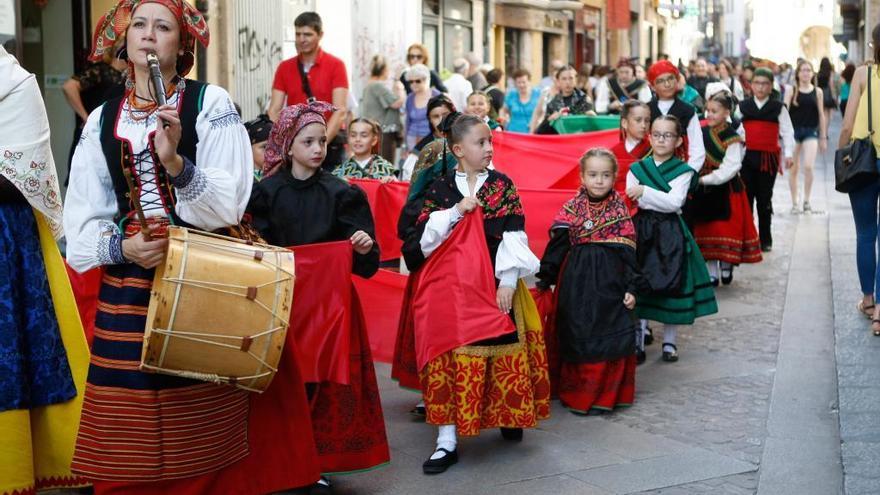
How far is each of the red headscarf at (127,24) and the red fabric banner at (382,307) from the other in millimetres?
3207

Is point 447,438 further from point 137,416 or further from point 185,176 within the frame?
point 185,176

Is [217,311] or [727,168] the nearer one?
[217,311]

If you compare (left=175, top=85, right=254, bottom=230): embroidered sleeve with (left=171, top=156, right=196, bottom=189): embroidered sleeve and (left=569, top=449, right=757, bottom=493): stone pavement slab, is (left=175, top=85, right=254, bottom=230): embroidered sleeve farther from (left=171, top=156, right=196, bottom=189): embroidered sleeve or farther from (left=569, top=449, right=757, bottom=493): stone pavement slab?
(left=569, top=449, right=757, bottom=493): stone pavement slab

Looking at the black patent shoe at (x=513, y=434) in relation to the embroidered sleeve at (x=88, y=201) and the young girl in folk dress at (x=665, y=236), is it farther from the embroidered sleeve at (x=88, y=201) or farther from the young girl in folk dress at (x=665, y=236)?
the embroidered sleeve at (x=88, y=201)

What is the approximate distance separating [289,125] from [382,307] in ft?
7.57

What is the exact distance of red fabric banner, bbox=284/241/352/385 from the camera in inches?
206

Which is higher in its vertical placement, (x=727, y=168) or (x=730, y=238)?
(x=727, y=168)

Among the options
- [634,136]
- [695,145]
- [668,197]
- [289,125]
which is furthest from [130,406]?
[695,145]

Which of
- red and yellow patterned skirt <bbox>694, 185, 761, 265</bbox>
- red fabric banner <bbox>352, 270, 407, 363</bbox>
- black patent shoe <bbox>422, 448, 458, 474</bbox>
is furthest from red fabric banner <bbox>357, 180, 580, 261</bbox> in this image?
black patent shoe <bbox>422, 448, 458, 474</bbox>

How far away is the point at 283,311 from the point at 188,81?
865mm

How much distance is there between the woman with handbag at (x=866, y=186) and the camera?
8.29 metres

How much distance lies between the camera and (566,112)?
13773mm

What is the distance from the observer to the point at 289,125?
5.39 meters

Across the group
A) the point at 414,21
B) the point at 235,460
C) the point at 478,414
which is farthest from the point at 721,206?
the point at 414,21
